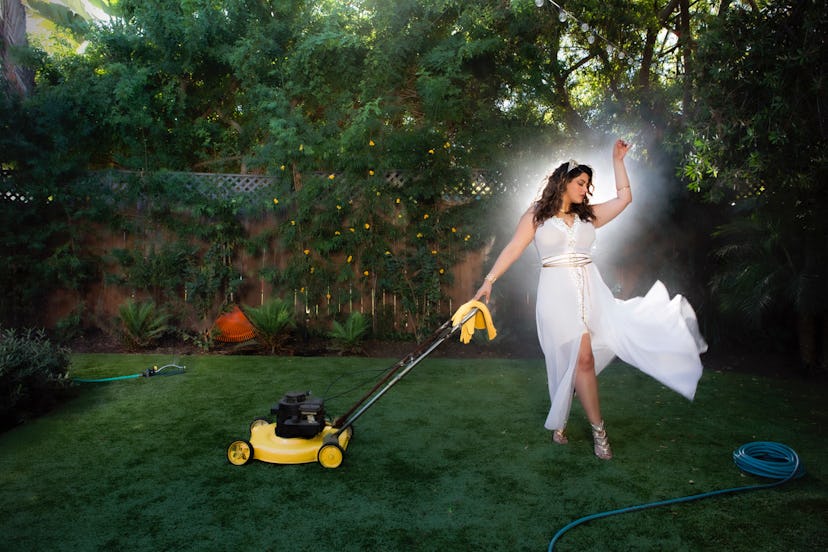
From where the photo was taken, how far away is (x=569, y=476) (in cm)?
332

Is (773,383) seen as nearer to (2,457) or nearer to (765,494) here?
(765,494)

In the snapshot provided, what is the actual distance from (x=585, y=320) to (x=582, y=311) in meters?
0.05

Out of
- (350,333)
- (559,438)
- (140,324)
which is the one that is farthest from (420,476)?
(140,324)

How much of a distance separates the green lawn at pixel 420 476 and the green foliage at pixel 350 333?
1703mm

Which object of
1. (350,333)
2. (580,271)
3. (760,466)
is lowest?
(760,466)

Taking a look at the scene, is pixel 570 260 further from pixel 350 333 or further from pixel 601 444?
pixel 350 333

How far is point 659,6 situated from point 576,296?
16.8 feet

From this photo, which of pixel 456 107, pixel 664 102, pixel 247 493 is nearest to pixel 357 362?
pixel 456 107

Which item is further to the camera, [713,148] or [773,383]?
[773,383]

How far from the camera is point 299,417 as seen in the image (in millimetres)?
3514

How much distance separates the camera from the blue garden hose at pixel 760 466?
2.89 m

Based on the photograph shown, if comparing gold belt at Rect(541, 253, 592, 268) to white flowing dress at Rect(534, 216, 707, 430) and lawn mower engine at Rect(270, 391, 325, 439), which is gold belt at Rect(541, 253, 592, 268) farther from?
lawn mower engine at Rect(270, 391, 325, 439)

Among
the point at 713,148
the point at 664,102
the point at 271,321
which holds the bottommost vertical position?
the point at 271,321

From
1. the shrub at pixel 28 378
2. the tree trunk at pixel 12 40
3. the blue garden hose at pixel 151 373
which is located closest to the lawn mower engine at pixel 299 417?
the shrub at pixel 28 378
